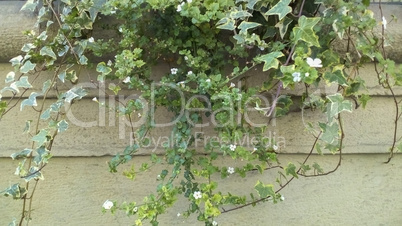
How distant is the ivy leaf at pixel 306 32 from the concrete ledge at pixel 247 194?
0.74 meters

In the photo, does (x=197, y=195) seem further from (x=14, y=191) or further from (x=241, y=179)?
(x=14, y=191)

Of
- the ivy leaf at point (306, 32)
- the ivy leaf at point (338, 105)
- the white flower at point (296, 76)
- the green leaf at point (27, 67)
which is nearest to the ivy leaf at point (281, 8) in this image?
the ivy leaf at point (306, 32)

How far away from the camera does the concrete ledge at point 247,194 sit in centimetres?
178

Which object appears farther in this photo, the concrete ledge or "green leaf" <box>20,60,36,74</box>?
the concrete ledge

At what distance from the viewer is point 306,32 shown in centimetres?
117

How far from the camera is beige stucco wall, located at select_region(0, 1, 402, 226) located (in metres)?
1.75

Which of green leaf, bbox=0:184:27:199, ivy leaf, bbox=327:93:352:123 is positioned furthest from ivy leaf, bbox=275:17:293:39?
green leaf, bbox=0:184:27:199

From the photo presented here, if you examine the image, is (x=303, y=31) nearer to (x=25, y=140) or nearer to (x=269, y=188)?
(x=269, y=188)

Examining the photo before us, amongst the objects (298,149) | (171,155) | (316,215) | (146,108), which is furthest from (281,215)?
(146,108)

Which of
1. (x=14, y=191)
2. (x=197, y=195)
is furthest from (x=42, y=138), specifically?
(x=197, y=195)

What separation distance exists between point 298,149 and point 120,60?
0.92 meters

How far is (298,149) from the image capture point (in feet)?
5.78

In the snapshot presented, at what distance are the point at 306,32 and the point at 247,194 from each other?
0.88 meters

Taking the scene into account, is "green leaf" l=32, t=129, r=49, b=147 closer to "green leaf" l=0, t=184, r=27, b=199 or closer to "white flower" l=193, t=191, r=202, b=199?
"green leaf" l=0, t=184, r=27, b=199
